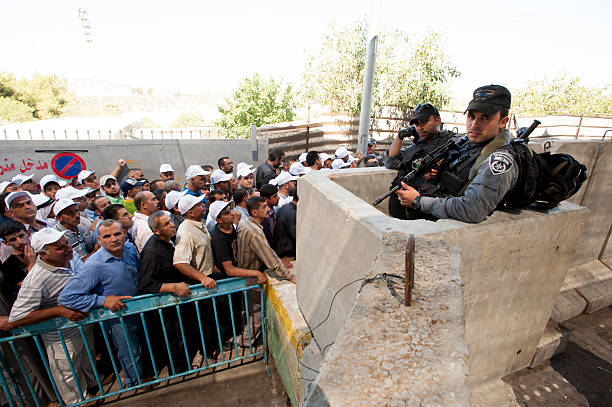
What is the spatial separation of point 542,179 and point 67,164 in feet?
32.5

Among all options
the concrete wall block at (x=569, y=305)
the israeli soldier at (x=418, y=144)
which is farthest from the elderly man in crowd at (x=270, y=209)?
the concrete wall block at (x=569, y=305)

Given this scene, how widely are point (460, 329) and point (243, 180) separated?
16.7 feet

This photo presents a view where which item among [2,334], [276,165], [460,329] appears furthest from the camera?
[276,165]

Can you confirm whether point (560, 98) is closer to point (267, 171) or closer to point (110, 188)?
point (267, 171)

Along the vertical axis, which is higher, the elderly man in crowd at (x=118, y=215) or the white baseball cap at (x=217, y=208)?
the white baseball cap at (x=217, y=208)

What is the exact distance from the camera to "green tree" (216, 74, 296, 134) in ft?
52.5

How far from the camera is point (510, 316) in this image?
2.37 meters

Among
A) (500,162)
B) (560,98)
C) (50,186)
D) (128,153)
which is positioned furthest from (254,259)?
(560,98)

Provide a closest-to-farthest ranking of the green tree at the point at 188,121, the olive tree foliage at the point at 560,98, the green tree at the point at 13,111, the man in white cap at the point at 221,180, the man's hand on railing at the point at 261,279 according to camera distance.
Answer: the man's hand on railing at the point at 261,279 → the man in white cap at the point at 221,180 → the olive tree foliage at the point at 560,98 → the green tree at the point at 13,111 → the green tree at the point at 188,121

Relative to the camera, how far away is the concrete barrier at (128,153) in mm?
7734

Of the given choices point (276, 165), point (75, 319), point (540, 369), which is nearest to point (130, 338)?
point (75, 319)

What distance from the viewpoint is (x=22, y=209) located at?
12.1 ft

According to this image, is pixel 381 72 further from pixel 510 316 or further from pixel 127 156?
pixel 510 316

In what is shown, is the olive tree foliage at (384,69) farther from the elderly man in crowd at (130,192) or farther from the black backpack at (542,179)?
the black backpack at (542,179)
